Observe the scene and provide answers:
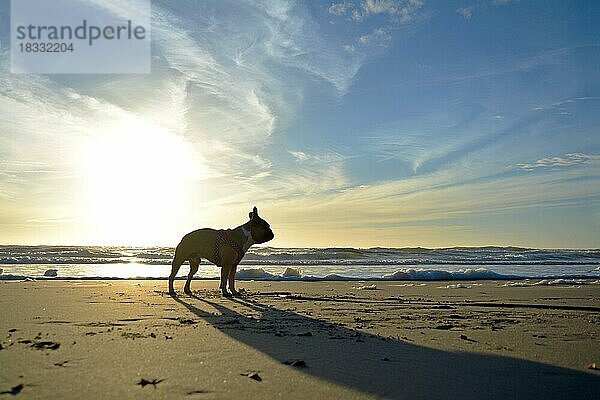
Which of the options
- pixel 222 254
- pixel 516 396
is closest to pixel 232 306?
A: pixel 222 254

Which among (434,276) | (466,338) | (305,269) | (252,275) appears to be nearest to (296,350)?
(466,338)

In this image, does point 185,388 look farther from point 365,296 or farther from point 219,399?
point 365,296

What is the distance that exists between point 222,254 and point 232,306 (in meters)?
2.27

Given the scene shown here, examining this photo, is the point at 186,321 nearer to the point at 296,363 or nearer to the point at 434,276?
the point at 296,363

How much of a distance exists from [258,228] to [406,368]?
7.43 meters

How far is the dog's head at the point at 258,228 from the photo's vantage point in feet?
37.3

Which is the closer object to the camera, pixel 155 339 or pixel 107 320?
pixel 155 339

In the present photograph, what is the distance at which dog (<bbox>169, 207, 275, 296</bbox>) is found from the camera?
35.8ft

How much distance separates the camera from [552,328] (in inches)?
253

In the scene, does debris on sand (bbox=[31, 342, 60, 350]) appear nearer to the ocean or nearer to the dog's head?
the dog's head

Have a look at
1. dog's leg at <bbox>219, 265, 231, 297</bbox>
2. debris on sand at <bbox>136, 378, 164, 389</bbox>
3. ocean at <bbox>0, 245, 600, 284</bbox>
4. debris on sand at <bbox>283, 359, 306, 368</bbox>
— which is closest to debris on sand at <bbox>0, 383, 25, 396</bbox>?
debris on sand at <bbox>136, 378, 164, 389</bbox>

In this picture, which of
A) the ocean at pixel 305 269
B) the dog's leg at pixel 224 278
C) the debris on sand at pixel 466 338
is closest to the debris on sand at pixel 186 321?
the debris on sand at pixel 466 338

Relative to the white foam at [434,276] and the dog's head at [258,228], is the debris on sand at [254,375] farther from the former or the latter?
the white foam at [434,276]

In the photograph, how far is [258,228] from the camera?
11383 millimetres
